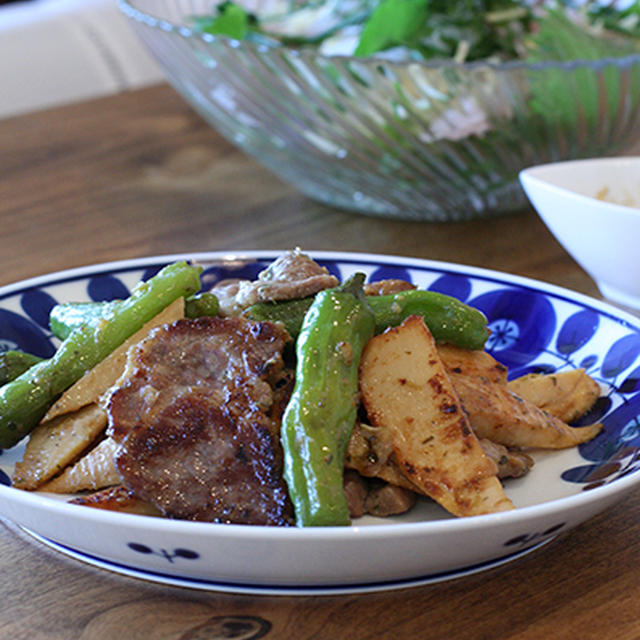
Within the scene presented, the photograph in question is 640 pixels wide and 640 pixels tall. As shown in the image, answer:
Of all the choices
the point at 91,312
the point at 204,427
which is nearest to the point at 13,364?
the point at 91,312

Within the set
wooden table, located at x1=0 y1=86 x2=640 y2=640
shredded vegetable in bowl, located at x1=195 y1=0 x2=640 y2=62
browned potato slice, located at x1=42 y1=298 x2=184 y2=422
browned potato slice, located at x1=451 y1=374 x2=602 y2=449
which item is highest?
shredded vegetable in bowl, located at x1=195 y1=0 x2=640 y2=62

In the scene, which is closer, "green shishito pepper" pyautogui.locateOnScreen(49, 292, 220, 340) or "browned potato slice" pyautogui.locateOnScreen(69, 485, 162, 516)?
"browned potato slice" pyautogui.locateOnScreen(69, 485, 162, 516)

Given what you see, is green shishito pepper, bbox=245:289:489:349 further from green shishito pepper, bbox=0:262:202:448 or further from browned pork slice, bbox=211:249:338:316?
green shishito pepper, bbox=0:262:202:448

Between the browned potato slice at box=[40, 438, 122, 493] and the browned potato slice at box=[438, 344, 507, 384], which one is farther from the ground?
the browned potato slice at box=[438, 344, 507, 384]

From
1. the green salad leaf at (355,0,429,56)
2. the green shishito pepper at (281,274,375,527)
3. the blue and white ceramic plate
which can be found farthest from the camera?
the green salad leaf at (355,0,429,56)

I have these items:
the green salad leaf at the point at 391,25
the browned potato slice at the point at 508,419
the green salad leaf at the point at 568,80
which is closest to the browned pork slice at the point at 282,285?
the browned potato slice at the point at 508,419

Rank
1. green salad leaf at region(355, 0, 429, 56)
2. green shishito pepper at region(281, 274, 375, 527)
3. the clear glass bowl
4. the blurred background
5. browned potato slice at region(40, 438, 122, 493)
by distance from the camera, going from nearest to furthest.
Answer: green shishito pepper at region(281, 274, 375, 527), browned potato slice at region(40, 438, 122, 493), the clear glass bowl, green salad leaf at region(355, 0, 429, 56), the blurred background

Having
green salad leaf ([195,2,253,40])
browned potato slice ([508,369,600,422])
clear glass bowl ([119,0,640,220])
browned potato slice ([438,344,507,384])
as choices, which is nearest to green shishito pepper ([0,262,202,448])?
browned potato slice ([438,344,507,384])

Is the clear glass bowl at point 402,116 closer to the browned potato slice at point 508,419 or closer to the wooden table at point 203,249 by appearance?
the wooden table at point 203,249
